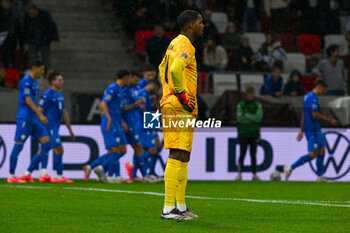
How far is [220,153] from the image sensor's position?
1614cm

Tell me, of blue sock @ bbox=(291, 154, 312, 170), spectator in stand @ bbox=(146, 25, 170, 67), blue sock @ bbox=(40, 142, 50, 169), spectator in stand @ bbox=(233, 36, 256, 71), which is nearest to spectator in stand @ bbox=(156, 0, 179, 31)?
spectator in stand @ bbox=(233, 36, 256, 71)

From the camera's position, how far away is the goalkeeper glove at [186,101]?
7156mm

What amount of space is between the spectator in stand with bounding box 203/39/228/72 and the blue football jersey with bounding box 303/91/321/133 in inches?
163

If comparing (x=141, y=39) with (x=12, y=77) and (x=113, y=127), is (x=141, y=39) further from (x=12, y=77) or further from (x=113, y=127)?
(x=113, y=127)

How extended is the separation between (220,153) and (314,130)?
200 centimetres

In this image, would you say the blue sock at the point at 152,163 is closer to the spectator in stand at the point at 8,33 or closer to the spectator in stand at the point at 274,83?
the spectator in stand at the point at 274,83

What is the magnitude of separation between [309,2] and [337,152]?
8293mm

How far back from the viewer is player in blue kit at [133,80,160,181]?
14.5m

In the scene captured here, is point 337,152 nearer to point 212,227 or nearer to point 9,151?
point 9,151

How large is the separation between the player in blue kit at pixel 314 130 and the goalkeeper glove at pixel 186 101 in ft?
27.8

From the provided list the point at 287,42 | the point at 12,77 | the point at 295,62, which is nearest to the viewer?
the point at 12,77

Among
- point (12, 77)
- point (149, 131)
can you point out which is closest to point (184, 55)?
point (149, 131)

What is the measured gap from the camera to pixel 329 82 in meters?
18.9

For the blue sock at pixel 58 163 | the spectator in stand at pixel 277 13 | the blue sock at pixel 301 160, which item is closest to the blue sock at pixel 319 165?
the blue sock at pixel 301 160
